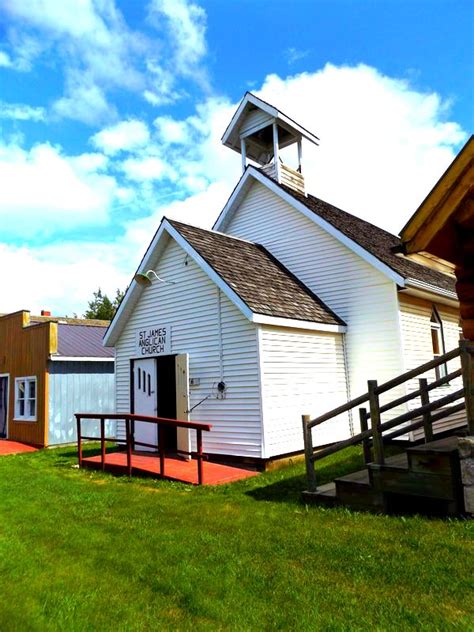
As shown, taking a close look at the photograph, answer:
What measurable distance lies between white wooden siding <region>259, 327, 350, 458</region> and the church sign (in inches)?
125

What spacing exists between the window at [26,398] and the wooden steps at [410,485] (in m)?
14.2

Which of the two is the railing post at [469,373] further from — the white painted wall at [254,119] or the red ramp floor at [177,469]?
the white painted wall at [254,119]

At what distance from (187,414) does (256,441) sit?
1966mm

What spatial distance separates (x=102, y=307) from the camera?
169 feet

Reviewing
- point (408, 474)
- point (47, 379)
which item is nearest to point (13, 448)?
point (47, 379)

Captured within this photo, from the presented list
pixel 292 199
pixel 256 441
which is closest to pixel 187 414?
pixel 256 441

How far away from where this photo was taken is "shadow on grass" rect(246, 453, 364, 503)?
7.43 m

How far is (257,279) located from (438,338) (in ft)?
19.6

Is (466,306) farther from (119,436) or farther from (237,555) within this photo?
(119,436)

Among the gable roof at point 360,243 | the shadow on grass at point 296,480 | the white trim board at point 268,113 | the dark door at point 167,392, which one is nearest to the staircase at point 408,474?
the shadow on grass at point 296,480

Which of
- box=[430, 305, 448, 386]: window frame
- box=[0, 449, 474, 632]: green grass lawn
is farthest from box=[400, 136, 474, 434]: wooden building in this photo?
box=[430, 305, 448, 386]: window frame

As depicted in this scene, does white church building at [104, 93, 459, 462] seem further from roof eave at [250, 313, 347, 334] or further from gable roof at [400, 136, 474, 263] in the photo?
gable roof at [400, 136, 474, 263]

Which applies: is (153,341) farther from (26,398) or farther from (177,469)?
(26,398)

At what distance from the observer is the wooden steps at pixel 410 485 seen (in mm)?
5516
